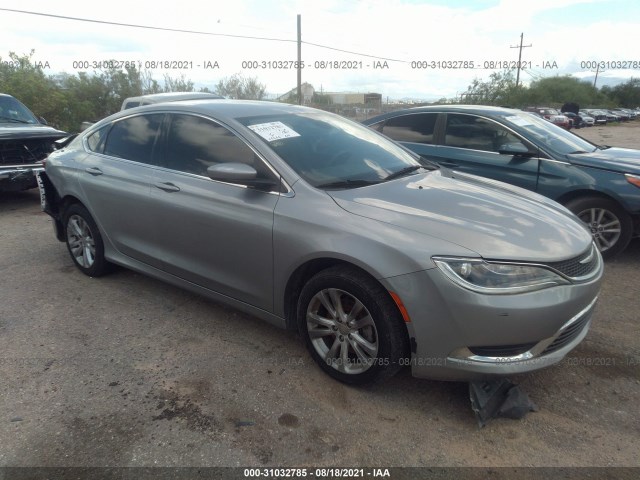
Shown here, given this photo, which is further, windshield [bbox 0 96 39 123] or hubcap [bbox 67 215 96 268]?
windshield [bbox 0 96 39 123]

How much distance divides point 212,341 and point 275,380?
697mm

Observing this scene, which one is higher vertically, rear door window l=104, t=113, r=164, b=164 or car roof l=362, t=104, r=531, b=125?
car roof l=362, t=104, r=531, b=125

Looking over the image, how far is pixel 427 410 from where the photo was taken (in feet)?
8.85

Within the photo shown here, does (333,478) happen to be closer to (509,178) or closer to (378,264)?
(378,264)

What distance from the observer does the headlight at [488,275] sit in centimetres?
234

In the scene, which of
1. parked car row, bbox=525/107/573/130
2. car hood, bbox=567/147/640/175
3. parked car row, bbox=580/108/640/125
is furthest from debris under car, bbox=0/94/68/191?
parked car row, bbox=580/108/640/125

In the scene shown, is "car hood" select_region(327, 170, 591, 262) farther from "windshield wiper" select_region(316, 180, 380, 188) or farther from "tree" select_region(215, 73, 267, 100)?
"tree" select_region(215, 73, 267, 100)

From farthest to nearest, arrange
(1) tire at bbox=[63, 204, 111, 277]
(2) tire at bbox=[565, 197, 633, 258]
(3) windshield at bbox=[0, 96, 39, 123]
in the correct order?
(3) windshield at bbox=[0, 96, 39, 123] < (2) tire at bbox=[565, 197, 633, 258] < (1) tire at bbox=[63, 204, 111, 277]

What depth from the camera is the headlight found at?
234cm

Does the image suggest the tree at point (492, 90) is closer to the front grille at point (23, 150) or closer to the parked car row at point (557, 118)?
the parked car row at point (557, 118)

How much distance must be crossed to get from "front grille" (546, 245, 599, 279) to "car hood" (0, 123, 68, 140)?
304 inches

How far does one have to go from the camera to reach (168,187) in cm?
355

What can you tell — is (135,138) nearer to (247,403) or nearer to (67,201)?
(67,201)

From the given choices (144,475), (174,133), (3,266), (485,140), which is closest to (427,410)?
(144,475)
